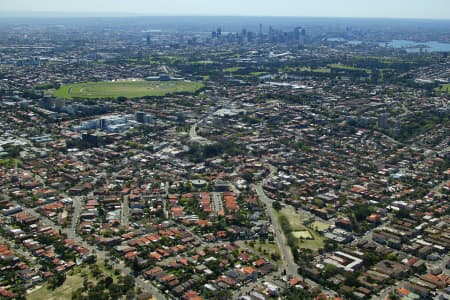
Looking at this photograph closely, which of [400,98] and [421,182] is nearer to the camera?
[421,182]

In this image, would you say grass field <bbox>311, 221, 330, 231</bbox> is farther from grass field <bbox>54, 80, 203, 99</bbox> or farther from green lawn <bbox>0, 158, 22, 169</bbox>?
grass field <bbox>54, 80, 203, 99</bbox>

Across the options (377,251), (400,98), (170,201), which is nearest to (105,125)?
(170,201)

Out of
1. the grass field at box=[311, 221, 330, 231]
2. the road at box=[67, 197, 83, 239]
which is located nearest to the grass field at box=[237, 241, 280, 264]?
the grass field at box=[311, 221, 330, 231]

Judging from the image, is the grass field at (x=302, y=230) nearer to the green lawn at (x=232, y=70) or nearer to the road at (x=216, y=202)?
the road at (x=216, y=202)

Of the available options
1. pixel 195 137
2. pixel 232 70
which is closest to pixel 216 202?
pixel 195 137

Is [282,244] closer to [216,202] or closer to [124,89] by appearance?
[216,202]

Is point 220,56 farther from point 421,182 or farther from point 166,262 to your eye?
point 166,262
